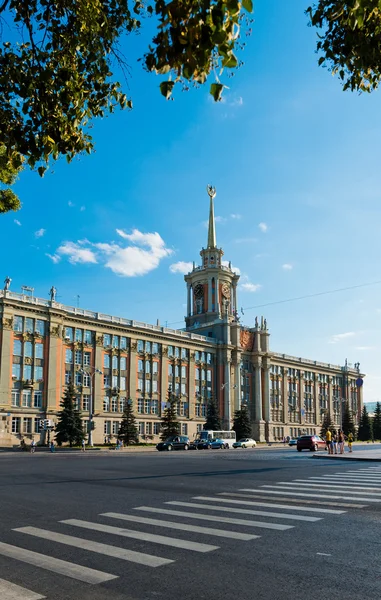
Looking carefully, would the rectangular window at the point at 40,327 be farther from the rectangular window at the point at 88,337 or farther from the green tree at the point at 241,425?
the green tree at the point at 241,425

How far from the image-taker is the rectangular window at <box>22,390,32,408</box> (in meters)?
62.0

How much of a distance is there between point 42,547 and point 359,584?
15.5ft

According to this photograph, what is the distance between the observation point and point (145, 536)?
9.00 m

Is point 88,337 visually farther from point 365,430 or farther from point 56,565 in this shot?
point 365,430

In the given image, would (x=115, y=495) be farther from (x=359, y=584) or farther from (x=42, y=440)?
(x=42, y=440)

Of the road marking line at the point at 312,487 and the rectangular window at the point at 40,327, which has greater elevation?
the rectangular window at the point at 40,327

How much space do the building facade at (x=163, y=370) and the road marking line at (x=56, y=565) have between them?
1900 inches

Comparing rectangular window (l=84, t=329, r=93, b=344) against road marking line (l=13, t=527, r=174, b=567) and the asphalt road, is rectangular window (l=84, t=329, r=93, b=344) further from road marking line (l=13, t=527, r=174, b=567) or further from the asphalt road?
road marking line (l=13, t=527, r=174, b=567)

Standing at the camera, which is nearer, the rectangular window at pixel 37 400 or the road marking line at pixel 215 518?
the road marking line at pixel 215 518

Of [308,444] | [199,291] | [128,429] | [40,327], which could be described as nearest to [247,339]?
[199,291]

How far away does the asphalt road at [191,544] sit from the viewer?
626cm

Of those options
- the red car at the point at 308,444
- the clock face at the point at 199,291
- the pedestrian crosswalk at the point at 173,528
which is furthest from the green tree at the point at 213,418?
the pedestrian crosswalk at the point at 173,528

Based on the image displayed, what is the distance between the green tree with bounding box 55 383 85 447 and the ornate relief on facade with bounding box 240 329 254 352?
143 ft

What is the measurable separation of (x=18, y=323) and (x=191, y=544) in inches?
2289
